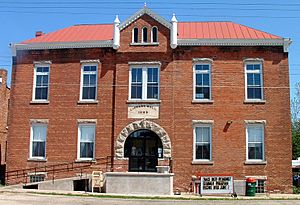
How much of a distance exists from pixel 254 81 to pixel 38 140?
46.3ft

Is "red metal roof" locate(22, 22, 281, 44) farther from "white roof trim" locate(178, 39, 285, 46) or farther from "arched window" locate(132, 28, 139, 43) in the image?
"arched window" locate(132, 28, 139, 43)

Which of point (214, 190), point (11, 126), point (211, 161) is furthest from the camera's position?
point (11, 126)

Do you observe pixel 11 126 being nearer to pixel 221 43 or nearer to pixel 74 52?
pixel 74 52

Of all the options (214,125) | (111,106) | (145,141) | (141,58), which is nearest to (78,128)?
(111,106)

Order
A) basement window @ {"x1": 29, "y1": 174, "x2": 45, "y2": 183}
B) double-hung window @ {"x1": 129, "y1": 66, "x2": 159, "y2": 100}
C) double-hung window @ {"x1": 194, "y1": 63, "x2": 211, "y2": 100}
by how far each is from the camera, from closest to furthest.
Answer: double-hung window @ {"x1": 194, "y1": 63, "x2": 211, "y2": 100} < double-hung window @ {"x1": 129, "y1": 66, "x2": 159, "y2": 100} < basement window @ {"x1": 29, "y1": 174, "x2": 45, "y2": 183}

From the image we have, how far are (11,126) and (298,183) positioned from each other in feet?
63.9

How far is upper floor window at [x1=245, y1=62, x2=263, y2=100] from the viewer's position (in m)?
25.9

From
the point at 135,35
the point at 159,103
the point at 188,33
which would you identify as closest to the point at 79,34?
the point at 135,35

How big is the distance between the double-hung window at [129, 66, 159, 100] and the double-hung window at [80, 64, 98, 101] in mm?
2369

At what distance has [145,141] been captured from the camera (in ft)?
86.3

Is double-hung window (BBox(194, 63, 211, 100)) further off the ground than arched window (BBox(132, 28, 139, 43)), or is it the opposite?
arched window (BBox(132, 28, 139, 43))

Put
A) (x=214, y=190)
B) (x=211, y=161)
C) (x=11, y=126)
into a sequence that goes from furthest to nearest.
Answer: (x=11, y=126) → (x=211, y=161) → (x=214, y=190)

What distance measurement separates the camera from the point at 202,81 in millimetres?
26203

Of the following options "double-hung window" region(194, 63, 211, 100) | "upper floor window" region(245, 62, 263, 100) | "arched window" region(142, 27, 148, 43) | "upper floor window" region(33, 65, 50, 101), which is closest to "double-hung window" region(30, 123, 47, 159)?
"upper floor window" region(33, 65, 50, 101)
